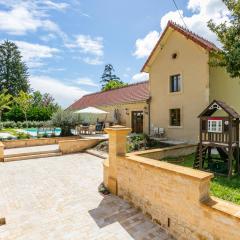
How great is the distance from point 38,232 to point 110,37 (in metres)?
14.9

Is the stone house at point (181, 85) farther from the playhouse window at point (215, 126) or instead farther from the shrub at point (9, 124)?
the shrub at point (9, 124)

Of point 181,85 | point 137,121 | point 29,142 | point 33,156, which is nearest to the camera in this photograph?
point 33,156

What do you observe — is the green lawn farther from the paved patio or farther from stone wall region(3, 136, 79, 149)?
stone wall region(3, 136, 79, 149)

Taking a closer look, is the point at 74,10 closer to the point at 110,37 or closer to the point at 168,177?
the point at 110,37

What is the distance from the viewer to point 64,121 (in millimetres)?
20531

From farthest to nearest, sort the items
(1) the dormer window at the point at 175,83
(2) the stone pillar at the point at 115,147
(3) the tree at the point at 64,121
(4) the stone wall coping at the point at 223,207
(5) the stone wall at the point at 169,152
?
(3) the tree at the point at 64,121 → (1) the dormer window at the point at 175,83 → (5) the stone wall at the point at 169,152 → (2) the stone pillar at the point at 115,147 → (4) the stone wall coping at the point at 223,207

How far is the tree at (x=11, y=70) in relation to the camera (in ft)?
171

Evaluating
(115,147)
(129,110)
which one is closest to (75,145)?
(129,110)

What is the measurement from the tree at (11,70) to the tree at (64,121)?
36.8 meters

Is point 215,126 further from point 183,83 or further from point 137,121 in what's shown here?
point 137,121

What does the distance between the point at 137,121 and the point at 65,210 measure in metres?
15.3

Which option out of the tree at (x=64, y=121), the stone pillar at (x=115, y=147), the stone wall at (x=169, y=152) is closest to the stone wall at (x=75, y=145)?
the tree at (x=64, y=121)

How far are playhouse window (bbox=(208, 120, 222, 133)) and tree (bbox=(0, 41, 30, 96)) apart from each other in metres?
51.5

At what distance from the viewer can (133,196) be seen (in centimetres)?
706
